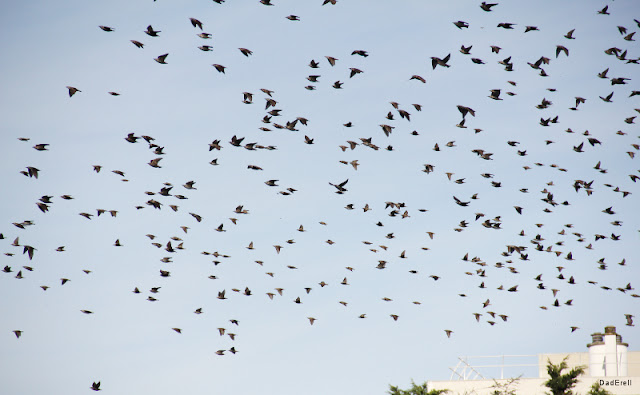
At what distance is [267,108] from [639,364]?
1397 inches

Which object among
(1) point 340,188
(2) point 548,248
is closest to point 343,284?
(1) point 340,188

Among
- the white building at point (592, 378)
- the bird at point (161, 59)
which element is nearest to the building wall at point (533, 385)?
the white building at point (592, 378)

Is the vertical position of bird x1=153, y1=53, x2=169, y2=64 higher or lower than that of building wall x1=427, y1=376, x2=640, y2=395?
higher

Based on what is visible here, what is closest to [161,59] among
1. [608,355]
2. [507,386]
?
[507,386]

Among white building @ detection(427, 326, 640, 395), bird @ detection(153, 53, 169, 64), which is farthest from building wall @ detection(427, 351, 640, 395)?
bird @ detection(153, 53, 169, 64)

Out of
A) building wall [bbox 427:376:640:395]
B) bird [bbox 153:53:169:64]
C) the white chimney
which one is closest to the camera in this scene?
bird [bbox 153:53:169:64]

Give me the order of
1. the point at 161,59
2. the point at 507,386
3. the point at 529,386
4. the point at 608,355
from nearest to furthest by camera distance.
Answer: the point at 161,59, the point at 507,386, the point at 529,386, the point at 608,355

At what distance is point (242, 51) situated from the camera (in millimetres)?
32531

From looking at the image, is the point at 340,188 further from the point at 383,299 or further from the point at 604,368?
the point at 604,368

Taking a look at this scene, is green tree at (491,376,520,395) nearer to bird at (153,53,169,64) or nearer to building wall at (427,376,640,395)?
building wall at (427,376,640,395)

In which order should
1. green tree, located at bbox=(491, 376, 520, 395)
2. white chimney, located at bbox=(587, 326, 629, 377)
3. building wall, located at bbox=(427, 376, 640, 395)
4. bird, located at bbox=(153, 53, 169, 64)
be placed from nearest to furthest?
bird, located at bbox=(153, 53, 169, 64)
building wall, located at bbox=(427, 376, 640, 395)
green tree, located at bbox=(491, 376, 520, 395)
white chimney, located at bbox=(587, 326, 629, 377)

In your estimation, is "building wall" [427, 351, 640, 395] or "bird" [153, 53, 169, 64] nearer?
"bird" [153, 53, 169, 64]

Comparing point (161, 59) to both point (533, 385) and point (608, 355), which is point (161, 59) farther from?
point (608, 355)

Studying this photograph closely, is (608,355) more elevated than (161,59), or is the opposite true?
(161,59)
